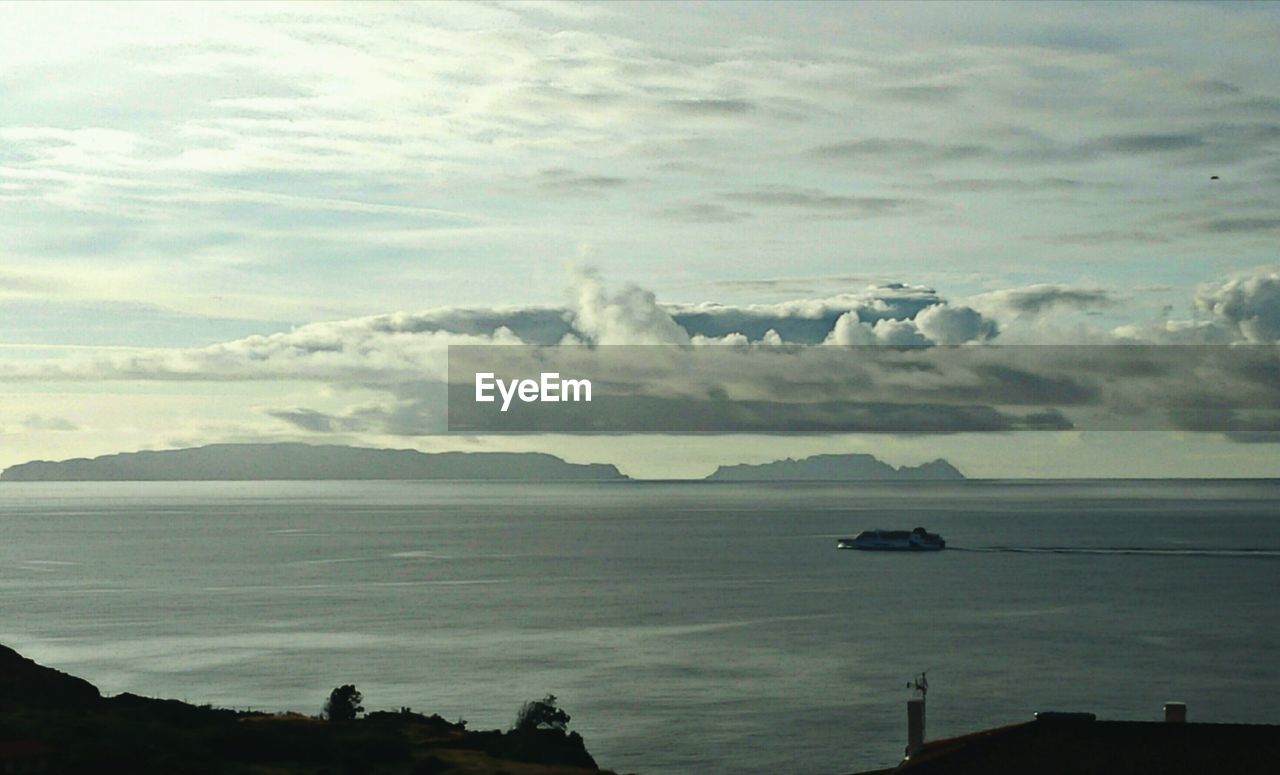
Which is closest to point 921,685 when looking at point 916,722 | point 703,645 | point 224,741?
point 916,722

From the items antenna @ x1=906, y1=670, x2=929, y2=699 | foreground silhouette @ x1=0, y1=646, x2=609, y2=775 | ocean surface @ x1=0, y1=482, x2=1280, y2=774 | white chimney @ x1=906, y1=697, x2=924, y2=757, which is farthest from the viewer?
ocean surface @ x1=0, y1=482, x2=1280, y2=774

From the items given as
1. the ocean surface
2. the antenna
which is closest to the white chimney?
the antenna

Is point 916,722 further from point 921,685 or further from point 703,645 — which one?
point 703,645

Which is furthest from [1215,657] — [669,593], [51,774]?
[51,774]

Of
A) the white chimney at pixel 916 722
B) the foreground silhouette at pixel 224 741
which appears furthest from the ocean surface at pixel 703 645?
the white chimney at pixel 916 722

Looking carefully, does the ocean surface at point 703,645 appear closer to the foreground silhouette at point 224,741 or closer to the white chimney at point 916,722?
the foreground silhouette at point 224,741

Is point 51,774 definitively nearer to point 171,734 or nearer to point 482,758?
point 171,734

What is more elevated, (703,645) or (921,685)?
(921,685)

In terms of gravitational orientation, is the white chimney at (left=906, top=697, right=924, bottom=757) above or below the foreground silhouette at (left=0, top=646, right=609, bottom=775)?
above

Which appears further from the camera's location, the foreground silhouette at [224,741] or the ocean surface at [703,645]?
the ocean surface at [703,645]

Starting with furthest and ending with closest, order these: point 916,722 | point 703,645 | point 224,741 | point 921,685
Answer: point 703,645, point 224,741, point 921,685, point 916,722

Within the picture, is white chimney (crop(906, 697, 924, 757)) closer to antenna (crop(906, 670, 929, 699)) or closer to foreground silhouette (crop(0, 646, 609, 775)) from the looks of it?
antenna (crop(906, 670, 929, 699))
